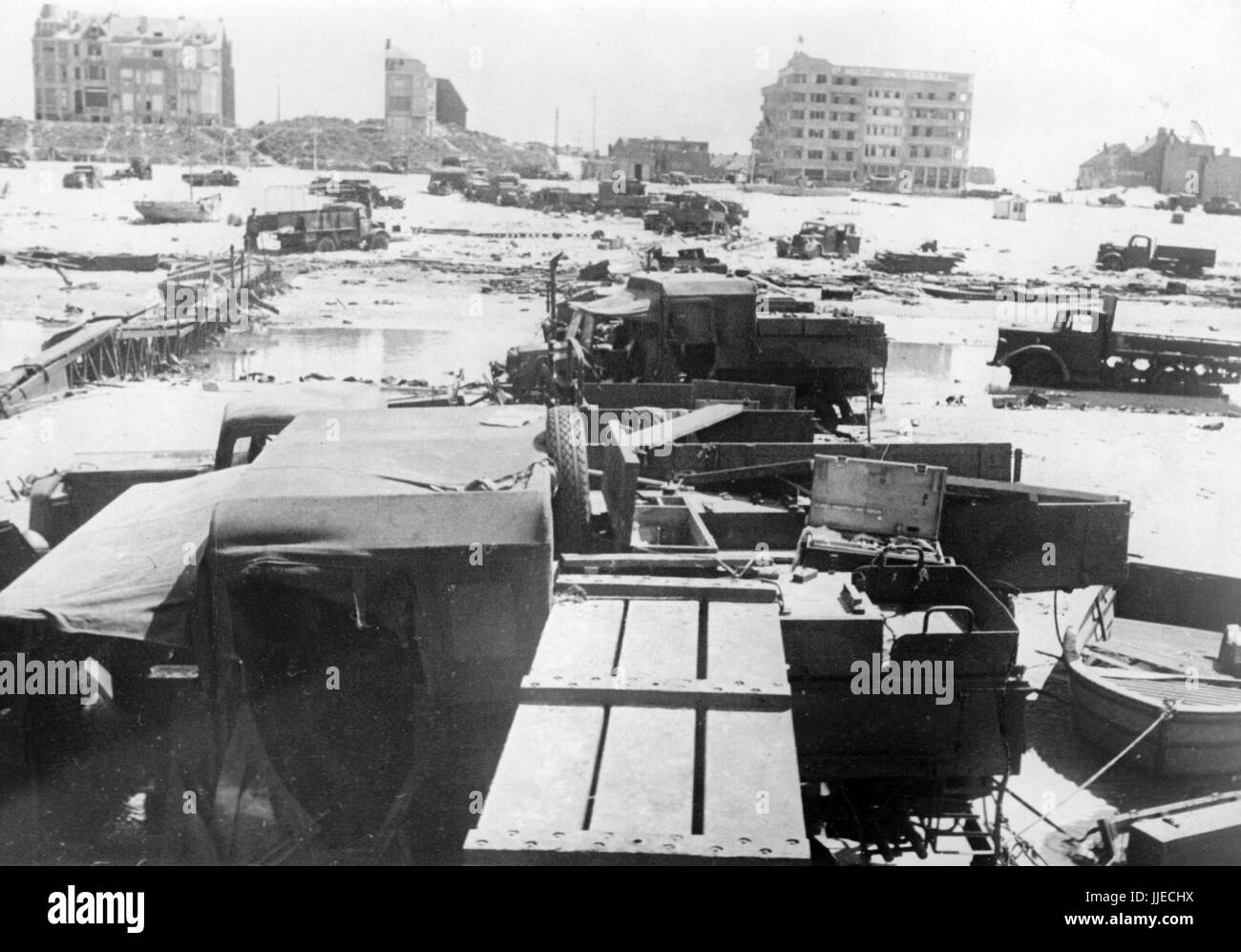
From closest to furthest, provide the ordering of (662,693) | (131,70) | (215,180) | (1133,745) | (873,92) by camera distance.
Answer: (662,693), (1133,745), (215,180), (131,70), (873,92)

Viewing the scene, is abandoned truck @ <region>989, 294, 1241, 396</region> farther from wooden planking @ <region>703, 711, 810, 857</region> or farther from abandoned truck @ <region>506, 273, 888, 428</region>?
wooden planking @ <region>703, 711, 810, 857</region>

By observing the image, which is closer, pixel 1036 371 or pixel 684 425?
pixel 684 425

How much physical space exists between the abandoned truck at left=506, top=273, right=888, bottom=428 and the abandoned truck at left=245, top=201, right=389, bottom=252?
26.7m

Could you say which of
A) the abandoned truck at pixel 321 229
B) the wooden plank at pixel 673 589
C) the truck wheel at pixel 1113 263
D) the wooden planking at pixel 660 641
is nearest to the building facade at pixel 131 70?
the abandoned truck at pixel 321 229

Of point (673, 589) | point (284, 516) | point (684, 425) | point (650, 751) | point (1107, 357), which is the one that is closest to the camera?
point (650, 751)

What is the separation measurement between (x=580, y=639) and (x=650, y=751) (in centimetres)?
86

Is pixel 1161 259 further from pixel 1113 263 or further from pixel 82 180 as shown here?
pixel 82 180

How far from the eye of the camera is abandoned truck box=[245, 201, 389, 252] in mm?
42469

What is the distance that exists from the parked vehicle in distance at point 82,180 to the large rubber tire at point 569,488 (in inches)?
2379

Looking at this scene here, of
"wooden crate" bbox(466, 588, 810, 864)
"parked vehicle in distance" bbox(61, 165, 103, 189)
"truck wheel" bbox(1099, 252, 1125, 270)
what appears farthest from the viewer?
"parked vehicle in distance" bbox(61, 165, 103, 189)

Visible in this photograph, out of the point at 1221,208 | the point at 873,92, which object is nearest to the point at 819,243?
the point at 1221,208

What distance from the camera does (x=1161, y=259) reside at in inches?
1815

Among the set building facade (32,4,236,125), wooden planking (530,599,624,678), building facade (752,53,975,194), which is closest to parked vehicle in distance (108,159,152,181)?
building facade (32,4,236,125)
